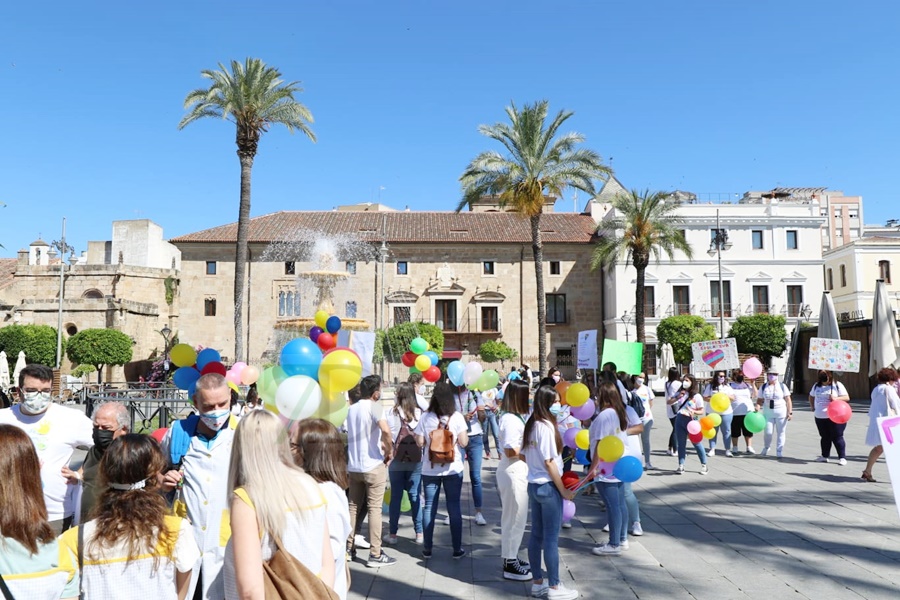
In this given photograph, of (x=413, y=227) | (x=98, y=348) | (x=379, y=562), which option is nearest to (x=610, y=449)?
(x=379, y=562)

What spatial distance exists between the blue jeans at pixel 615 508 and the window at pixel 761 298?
3807 centimetres

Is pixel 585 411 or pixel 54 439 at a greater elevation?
pixel 54 439

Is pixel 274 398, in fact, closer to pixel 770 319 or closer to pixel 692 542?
pixel 692 542

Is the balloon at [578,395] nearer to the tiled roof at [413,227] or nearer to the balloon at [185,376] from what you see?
the balloon at [185,376]

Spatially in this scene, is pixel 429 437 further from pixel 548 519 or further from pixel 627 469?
pixel 627 469

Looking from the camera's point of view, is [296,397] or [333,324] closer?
[296,397]

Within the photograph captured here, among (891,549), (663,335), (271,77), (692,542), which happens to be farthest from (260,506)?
(663,335)

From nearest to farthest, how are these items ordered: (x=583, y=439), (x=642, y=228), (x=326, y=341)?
(x=583, y=439) → (x=326, y=341) → (x=642, y=228)

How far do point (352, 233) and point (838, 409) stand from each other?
36.0 metres

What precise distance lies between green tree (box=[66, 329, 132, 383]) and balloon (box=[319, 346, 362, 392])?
39340 mm

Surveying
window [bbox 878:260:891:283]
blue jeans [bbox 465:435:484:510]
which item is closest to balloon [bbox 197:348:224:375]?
blue jeans [bbox 465:435:484:510]

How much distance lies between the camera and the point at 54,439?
418 cm

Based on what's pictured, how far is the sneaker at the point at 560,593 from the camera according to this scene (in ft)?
16.0

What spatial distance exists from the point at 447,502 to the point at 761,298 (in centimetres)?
3975
